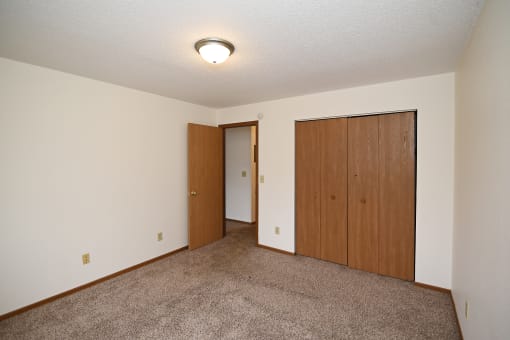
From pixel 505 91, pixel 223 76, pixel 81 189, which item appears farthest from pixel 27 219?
pixel 505 91

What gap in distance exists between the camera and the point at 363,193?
304 centimetres

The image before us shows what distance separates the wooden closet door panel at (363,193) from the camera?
117 inches

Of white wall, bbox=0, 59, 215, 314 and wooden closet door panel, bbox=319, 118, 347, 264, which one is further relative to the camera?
wooden closet door panel, bbox=319, 118, 347, 264

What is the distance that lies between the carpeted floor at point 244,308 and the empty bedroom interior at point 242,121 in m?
0.07

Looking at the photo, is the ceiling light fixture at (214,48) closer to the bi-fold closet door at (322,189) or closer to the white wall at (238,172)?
the bi-fold closet door at (322,189)

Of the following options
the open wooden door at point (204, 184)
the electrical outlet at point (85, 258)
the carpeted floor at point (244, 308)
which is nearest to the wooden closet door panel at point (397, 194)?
the carpeted floor at point (244, 308)

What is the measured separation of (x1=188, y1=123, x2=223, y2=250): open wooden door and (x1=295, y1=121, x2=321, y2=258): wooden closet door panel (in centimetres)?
141

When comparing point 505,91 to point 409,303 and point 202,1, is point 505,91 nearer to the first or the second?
point 202,1

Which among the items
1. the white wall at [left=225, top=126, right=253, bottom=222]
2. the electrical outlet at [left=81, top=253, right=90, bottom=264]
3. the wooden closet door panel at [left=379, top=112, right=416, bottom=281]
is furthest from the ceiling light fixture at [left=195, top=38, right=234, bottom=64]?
the white wall at [left=225, top=126, right=253, bottom=222]

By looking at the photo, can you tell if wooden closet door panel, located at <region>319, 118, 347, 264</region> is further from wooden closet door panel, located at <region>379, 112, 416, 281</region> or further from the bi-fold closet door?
wooden closet door panel, located at <region>379, 112, 416, 281</region>

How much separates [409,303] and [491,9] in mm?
2385

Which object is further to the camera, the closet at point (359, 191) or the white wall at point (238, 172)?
the white wall at point (238, 172)

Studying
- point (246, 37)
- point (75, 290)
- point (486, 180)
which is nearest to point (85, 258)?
point (75, 290)

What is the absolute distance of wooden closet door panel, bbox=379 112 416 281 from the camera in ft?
9.04
